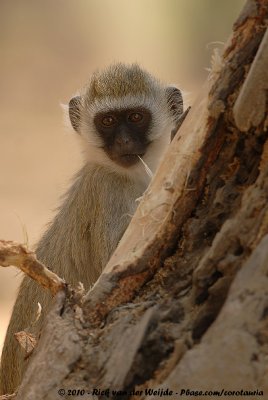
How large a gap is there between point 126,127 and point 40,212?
5.73m

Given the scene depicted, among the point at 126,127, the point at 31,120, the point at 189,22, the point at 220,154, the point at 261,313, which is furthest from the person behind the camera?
the point at 189,22

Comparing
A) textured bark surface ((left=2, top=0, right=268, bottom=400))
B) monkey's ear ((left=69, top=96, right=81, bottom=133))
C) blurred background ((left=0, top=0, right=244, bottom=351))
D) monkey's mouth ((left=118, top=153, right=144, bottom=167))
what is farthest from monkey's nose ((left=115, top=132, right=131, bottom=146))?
blurred background ((left=0, top=0, right=244, bottom=351))

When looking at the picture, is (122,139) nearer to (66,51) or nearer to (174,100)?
(174,100)

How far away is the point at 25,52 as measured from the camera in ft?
50.0

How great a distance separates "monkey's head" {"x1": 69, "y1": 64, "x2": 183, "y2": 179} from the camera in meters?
5.11

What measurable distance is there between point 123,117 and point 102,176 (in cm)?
45

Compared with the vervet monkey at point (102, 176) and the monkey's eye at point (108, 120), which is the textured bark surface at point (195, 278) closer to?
the vervet monkey at point (102, 176)

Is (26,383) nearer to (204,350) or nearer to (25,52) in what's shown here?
(204,350)

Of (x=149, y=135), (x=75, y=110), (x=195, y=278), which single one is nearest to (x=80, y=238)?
(x=149, y=135)

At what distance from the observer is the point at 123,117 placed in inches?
207

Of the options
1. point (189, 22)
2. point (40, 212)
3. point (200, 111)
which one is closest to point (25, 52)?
point (189, 22)

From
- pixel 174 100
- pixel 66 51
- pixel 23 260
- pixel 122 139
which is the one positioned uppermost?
pixel 66 51

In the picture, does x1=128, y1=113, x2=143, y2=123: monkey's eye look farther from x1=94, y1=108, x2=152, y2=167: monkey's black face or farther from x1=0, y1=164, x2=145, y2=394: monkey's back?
x1=0, y1=164, x2=145, y2=394: monkey's back

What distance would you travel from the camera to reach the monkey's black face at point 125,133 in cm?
505
